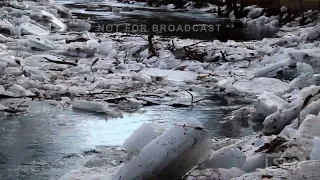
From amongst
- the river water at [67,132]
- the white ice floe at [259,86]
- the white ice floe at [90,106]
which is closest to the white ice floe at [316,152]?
the river water at [67,132]

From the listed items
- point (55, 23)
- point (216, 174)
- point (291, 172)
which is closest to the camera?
point (291, 172)

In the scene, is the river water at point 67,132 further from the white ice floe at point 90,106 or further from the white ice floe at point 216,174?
the white ice floe at point 216,174

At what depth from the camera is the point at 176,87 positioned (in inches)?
360

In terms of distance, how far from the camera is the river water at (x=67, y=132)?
505cm

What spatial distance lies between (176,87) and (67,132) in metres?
3.27

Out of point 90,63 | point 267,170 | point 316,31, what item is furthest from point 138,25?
point 267,170

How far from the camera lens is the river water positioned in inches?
199

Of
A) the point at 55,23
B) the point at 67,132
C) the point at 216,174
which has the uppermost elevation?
the point at 216,174

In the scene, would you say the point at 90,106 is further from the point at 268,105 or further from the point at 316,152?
the point at 316,152

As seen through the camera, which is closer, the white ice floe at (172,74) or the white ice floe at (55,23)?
the white ice floe at (172,74)

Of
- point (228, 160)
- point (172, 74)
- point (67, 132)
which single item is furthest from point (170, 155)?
point (172, 74)

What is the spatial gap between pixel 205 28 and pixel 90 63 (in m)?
10.2

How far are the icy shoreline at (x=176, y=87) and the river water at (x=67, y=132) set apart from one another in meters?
0.32

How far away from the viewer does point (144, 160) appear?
378 centimetres
